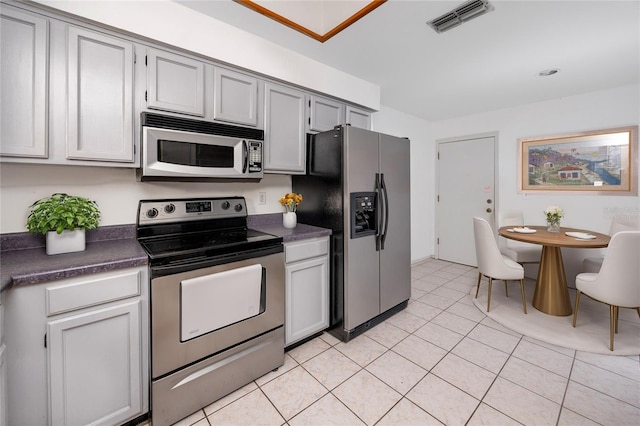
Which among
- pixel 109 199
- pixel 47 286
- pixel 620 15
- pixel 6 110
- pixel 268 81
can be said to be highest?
pixel 620 15

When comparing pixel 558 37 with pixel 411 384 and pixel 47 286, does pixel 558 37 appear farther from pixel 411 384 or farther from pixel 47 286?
pixel 47 286

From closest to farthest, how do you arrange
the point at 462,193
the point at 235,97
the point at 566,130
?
the point at 235,97, the point at 566,130, the point at 462,193

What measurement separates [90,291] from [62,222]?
0.44 meters

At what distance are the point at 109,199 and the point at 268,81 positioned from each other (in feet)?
4.84

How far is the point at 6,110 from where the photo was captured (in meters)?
1.31

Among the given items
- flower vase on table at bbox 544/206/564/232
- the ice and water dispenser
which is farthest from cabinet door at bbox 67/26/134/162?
flower vase on table at bbox 544/206/564/232

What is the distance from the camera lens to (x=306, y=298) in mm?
2170

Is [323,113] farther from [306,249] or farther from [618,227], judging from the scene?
[618,227]

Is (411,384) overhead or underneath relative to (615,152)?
underneath

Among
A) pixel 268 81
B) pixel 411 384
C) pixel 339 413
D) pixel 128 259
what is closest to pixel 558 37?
pixel 268 81

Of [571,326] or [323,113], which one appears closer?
[571,326]

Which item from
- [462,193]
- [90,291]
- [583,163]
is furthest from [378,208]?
[583,163]

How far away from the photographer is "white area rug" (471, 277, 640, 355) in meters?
2.18

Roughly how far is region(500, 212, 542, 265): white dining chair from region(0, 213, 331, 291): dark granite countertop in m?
2.92
